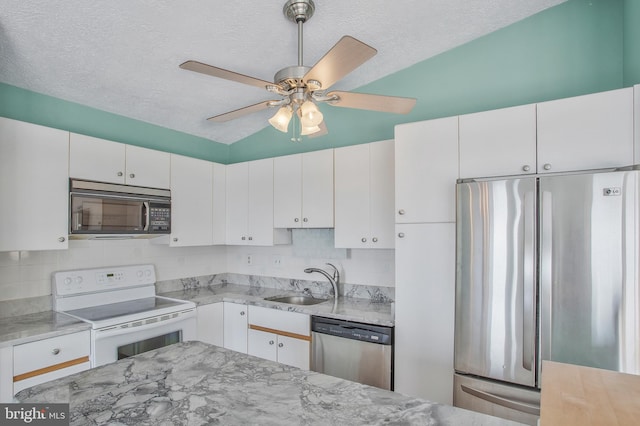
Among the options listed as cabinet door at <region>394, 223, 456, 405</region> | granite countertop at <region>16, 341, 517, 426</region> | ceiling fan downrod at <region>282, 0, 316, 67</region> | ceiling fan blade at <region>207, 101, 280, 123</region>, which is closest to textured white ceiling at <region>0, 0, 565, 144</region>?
ceiling fan downrod at <region>282, 0, 316, 67</region>

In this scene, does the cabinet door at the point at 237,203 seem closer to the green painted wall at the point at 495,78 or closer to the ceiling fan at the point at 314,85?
the green painted wall at the point at 495,78

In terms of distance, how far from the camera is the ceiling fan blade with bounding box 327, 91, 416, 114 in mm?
1707

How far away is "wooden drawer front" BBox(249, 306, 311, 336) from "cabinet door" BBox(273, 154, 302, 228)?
0.78m

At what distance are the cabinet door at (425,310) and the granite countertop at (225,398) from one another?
1.14m

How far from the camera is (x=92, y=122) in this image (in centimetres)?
291

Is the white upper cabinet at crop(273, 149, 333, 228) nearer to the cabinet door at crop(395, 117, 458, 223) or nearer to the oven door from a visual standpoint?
the cabinet door at crop(395, 117, 458, 223)

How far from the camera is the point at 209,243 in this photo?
353 centimetres

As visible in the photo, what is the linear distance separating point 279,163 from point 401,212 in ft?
4.63

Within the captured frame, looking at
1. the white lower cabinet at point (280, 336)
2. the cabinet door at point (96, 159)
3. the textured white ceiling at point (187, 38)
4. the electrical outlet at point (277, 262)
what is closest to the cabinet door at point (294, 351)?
the white lower cabinet at point (280, 336)

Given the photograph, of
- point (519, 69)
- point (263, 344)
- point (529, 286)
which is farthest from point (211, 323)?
point (519, 69)

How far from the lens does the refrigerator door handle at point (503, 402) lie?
1.82m

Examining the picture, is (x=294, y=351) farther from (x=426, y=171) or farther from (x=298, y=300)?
(x=426, y=171)

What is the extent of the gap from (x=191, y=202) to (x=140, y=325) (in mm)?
1234

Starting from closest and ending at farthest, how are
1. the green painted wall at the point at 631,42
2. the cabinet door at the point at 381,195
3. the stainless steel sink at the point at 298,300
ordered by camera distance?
the green painted wall at the point at 631,42 < the cabinet door at the point at 381,195 < the stainless steel sink at the point at 298,300
